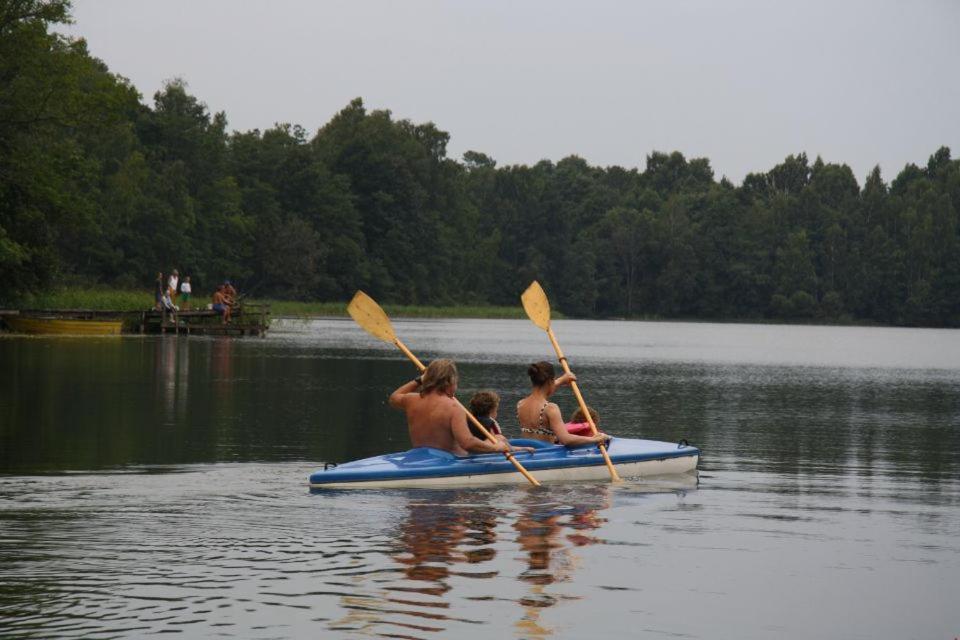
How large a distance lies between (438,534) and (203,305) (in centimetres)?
5547

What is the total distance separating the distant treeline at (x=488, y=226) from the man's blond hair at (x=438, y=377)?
4936 cm

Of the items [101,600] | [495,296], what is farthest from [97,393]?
[495,296]

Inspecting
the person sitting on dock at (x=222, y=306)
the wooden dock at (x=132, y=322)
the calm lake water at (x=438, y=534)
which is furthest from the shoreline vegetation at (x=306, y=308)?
the calm lake water at (x=438, y=534)

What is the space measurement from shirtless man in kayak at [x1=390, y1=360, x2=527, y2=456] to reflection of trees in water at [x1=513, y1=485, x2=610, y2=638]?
85 centimetres

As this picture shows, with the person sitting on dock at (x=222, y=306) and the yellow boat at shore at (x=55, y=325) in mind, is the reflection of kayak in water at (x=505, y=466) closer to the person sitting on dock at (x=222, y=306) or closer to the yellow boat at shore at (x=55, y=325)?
the yellow boat at shore at (x=55, y=325)

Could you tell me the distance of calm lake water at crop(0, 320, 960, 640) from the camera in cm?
875

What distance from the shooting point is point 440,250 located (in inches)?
4756

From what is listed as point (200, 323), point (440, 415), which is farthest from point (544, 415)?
point (200, 323)

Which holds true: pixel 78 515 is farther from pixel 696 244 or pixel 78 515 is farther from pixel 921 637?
pixel 696 244

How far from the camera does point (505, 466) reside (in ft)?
46.7

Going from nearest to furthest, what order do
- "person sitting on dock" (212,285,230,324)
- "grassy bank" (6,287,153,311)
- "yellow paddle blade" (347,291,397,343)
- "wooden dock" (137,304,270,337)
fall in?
"yellow paddle blade" (347,291,397,343) → "wooden dock" (137,304,270,337) → "grassy bank" (6,287,153,311) → "person sitting on dock" (212,285,230,324)

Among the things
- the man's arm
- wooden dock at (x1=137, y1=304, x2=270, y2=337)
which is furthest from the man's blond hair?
wooden dock at (x1=137, y1=304, x2=270, y2=337)

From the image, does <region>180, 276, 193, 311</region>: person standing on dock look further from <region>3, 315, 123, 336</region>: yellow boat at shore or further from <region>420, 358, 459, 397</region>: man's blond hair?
<region>420, 358, 459, 397</region>: man's blond hair

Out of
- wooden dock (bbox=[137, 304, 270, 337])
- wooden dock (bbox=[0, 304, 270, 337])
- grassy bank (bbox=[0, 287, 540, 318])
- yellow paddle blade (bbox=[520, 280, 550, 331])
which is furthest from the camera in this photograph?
grassy bank (bbox=[0, 287, 540, 318])
